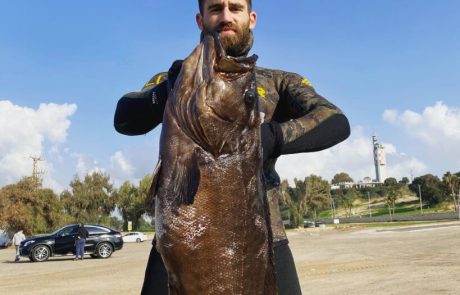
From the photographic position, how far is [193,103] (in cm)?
183

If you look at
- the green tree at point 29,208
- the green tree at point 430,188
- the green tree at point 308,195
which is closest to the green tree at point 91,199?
the green tree at point 29,208

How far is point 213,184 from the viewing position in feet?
5.91

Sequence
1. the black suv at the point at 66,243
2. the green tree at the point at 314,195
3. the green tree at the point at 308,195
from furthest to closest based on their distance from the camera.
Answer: the green tree at the point at 314,195 → the green tree at the point at 308,195 → the black suv at the point at 66,243

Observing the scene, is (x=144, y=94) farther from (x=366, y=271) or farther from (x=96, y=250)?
(x=96, y=250)

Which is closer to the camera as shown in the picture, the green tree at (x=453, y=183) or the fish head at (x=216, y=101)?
the fish head at (x=216, y=101)

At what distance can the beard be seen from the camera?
2.42 m

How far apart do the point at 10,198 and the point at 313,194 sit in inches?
1648

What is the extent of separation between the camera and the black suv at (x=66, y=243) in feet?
69.9

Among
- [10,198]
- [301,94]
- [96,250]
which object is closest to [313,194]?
[10,198]

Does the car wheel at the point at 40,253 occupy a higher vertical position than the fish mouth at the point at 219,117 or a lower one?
lower

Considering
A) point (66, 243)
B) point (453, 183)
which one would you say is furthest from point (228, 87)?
point (453, 183)

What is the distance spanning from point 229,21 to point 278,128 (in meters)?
0.66

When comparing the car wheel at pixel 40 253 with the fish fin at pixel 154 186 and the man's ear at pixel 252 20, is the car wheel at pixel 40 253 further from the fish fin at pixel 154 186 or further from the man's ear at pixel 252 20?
the fish fin at pixel 154 186

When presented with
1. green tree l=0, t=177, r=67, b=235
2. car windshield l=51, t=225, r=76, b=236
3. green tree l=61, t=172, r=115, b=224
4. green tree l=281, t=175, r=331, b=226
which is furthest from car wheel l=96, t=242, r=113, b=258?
green tree l=281, t=175, r=331, b=226
